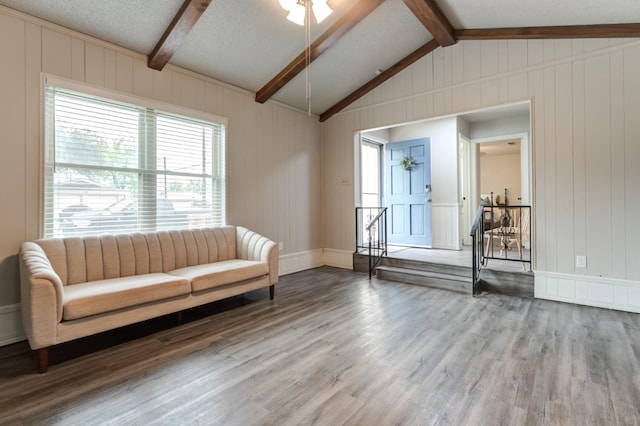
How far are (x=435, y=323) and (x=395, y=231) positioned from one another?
367 centimetres

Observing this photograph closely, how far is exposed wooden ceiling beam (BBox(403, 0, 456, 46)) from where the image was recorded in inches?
135

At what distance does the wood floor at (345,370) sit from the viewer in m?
1.74

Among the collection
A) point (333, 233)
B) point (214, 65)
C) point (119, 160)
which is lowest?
point (333, 233)

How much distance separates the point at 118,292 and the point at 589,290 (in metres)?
4.61

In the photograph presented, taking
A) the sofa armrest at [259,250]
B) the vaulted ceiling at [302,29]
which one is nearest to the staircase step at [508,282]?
the sofa armrest at [259,250]

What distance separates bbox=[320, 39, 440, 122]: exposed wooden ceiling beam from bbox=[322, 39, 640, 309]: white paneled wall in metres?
0.24

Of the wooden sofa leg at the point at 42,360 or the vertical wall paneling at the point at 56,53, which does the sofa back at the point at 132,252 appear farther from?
the vertical wall paneling at the point at 56,53

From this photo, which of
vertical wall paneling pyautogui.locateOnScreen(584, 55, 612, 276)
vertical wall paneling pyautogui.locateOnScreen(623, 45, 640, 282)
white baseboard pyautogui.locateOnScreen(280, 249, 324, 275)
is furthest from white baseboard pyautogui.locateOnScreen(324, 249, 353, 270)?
vertical wall paneling pyautogui.locateOnScreen(623, 45, 640, 282)

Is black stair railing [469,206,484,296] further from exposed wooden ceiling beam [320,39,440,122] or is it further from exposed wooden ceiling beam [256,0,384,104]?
exposed wooden ceiling beam [256,0,384,104]

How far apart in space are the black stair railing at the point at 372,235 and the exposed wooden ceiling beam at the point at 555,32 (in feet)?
8.45

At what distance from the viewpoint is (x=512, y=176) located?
991 centimetres

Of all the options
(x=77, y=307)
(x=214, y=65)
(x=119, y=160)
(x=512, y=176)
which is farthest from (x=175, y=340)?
(x=512, y=176)

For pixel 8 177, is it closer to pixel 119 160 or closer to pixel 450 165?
pixel 119 160

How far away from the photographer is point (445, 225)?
236 inches
